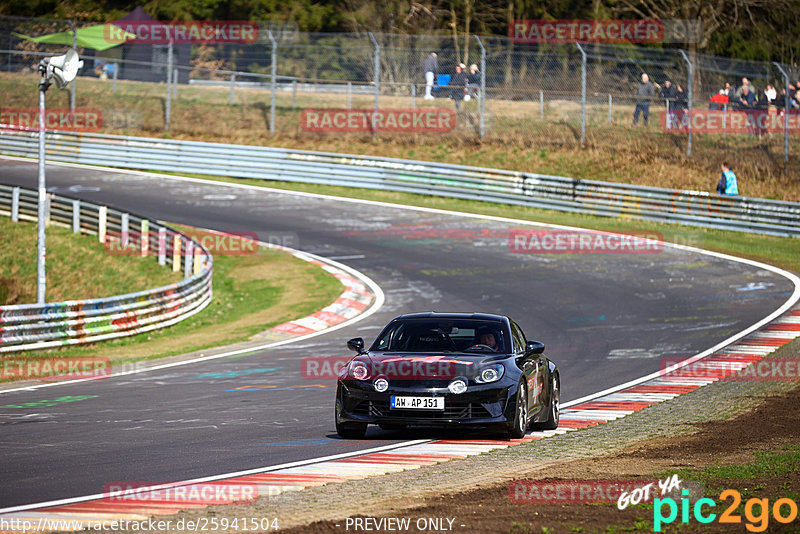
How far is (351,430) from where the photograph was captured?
1031 centimetres

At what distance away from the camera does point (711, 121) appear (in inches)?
1300

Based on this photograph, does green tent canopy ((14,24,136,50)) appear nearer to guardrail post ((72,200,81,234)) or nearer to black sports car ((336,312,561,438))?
guardrail post ((72,200,81,234))

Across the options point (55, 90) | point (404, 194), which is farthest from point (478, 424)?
point (55, 90)

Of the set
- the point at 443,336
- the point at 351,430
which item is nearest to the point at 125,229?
the point at 443,336

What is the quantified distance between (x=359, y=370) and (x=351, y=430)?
1.98ft

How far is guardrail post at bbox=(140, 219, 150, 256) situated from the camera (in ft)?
85.0

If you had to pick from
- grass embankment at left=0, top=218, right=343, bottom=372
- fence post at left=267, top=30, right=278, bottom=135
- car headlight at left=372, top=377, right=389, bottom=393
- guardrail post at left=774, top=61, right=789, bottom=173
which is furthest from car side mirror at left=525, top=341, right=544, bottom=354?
fence post at left=267, top=30, right=278, bottom=135

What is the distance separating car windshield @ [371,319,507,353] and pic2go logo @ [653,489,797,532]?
4.07 metres

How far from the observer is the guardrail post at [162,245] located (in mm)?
25375

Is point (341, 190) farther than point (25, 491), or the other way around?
point (341, 190)

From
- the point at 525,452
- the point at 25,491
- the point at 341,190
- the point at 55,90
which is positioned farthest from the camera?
the point at 55,90

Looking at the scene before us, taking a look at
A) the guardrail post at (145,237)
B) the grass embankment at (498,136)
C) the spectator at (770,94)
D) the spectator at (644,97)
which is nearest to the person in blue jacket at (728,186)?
the grass embankment at (498,136)

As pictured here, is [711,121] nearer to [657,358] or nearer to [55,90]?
[657,358]

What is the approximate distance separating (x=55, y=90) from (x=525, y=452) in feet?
119
